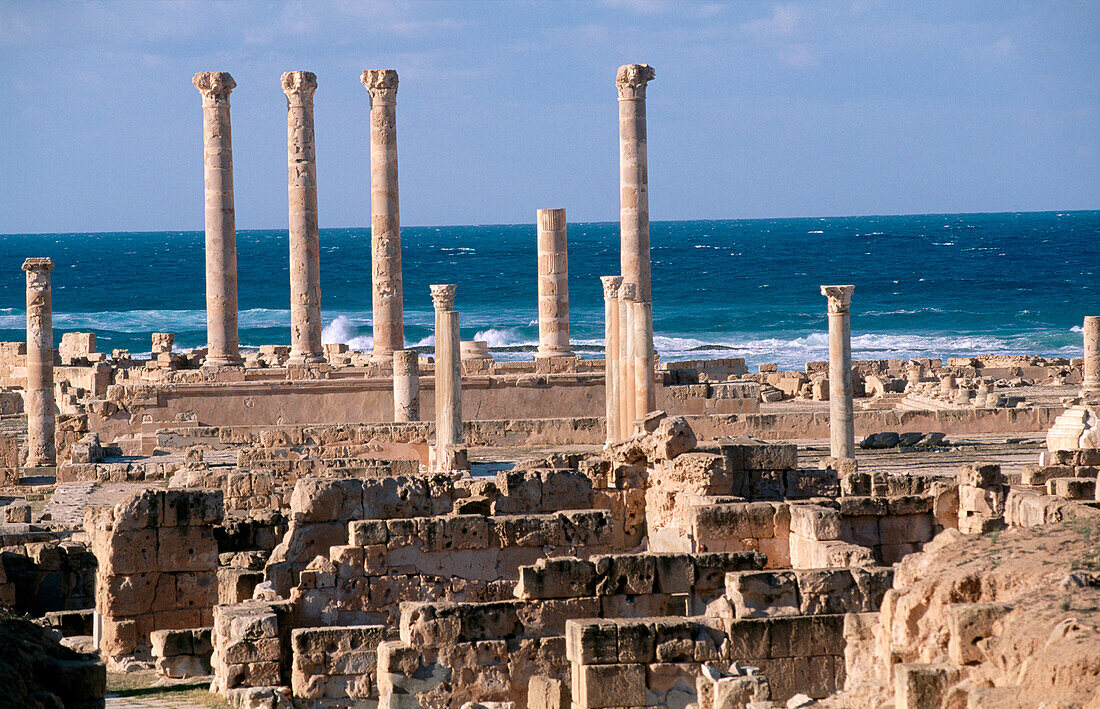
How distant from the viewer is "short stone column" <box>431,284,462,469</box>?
2327 cm

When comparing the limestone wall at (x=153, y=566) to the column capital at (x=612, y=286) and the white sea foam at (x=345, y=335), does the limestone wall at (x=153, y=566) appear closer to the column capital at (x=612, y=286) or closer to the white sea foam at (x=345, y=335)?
the column capital at (x=612, y=286)

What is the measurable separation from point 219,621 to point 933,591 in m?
5.93

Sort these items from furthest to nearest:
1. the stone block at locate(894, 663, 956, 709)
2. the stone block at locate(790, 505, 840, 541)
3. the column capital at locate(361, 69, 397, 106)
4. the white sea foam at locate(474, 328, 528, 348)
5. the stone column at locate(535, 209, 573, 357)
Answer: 1. the white sea foam at locate(474, 328, 528, 348)
2. the column capital at locate(361, 69, 397, 106)
3. the stone column at locate(535, 209, 573, 357)
4. the stone block at locate(790, 505, 840, 541)
5. the stone block at locate(894, 663, 956, 709)

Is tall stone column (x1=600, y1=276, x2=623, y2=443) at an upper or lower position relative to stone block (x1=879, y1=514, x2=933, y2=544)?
upper

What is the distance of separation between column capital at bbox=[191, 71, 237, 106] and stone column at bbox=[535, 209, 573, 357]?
6400 millimetres

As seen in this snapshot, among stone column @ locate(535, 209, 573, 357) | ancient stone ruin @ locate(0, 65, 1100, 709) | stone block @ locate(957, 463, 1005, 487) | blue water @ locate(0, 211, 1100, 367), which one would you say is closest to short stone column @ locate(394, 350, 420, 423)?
ancient stone ruin @ locate(0, 65, 1100, 709)

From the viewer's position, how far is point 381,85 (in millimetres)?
30016

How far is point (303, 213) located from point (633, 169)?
6.62m

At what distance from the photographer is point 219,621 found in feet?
40.8

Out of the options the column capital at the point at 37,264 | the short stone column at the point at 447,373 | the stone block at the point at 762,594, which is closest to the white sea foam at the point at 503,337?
the column capital at the point at 37,264

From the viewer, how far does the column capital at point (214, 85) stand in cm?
2988

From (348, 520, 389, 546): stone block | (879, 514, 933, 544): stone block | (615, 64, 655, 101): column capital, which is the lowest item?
(879, 514, 933, 544): stone block

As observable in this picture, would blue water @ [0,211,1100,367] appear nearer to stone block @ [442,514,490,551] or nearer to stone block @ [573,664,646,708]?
stone block @ [442,514,490,551]

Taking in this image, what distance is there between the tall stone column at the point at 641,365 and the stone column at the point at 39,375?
31.2 feet
